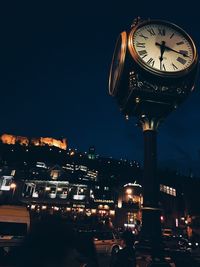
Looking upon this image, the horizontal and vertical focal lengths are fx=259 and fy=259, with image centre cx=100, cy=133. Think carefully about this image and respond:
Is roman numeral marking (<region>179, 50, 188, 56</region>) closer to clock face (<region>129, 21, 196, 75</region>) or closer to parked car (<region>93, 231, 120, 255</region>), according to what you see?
clock face (<region>129, 21, 196, 75</region>)

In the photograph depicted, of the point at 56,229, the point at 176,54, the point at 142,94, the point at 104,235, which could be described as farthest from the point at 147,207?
the point at 56,229

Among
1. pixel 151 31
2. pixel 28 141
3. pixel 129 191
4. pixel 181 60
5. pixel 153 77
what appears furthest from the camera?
pixel 28 141

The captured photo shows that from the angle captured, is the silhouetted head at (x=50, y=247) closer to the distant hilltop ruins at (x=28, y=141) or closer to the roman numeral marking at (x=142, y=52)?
the roman numeral marking at (x=142, y=52)

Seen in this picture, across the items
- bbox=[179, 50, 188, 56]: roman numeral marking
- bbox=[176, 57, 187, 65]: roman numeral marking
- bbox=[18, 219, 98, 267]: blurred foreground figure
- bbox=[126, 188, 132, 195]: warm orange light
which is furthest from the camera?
bbox=[126, 188, 132, 195]: warm orange light

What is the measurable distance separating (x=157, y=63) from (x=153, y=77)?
3.35ft

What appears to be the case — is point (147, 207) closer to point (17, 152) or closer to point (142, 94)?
point (142, 94)

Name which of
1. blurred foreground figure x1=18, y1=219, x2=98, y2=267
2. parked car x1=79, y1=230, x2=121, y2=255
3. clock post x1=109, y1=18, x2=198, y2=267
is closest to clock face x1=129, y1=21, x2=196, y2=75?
clock post x1=109, y1=18, x2=198, y2=267

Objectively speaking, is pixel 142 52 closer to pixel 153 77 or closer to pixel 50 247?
pixel 153 77

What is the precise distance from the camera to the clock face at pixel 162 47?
14.9 meters

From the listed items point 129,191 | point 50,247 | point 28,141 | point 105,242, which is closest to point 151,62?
point 105,242

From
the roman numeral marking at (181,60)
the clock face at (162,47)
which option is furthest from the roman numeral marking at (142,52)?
the roman numeral marking at (181,60)

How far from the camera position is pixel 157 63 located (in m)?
15.1

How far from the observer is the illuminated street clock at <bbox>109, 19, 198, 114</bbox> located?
1477 cm

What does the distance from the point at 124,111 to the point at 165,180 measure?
67.0 meters
